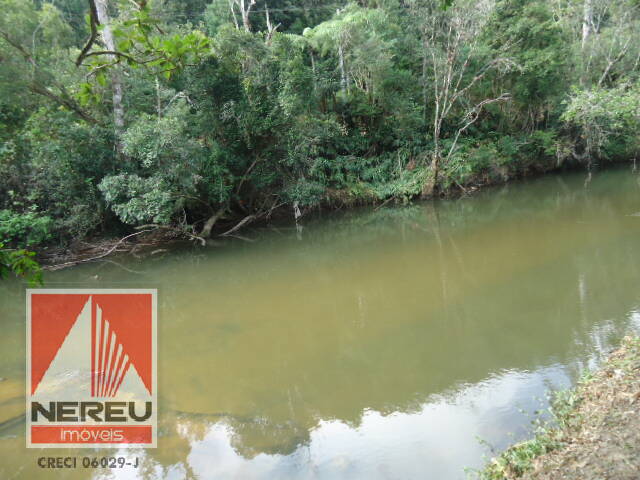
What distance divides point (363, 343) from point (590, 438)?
3.30 metres

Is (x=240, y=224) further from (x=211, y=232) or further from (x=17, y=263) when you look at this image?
(x=17, y=263)

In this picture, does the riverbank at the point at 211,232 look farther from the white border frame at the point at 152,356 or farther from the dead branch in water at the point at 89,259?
the white border frame at the point at 152,356

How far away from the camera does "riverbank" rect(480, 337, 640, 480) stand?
274cm

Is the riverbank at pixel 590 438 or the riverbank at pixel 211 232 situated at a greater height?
the riverbank at pixel 590 438

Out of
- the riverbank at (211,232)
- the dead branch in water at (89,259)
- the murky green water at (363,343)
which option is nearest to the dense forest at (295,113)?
the riverbank at (211,232)

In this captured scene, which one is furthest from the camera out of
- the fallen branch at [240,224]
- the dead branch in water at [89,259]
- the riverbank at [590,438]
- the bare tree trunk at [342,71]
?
the bare tree trunk at [342,71]

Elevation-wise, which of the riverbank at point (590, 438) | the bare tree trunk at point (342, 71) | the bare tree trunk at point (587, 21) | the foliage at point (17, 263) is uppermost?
the bare tree trunk at point (587, 21)

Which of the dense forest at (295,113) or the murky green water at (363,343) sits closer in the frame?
the murky green water at (363,343)

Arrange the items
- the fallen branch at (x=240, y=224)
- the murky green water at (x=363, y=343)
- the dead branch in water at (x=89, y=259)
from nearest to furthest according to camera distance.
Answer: the murky green water at (x=363, y=343)
the dead branch in water at (x=89, y=259)
the fallen branch at (x=240, y=224)

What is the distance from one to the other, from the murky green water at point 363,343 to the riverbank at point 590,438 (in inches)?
19.0

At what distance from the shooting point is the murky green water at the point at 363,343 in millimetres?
4160

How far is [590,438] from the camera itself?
3.08m

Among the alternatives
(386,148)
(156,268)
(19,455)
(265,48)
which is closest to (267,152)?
(265,48)

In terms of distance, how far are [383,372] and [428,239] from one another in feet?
21.4
